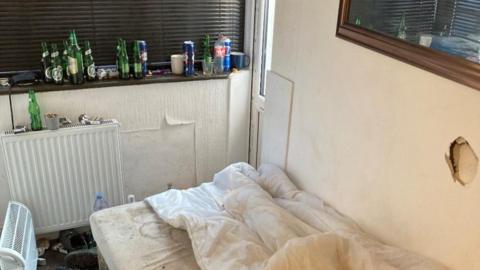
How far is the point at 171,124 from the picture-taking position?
9.05 ft

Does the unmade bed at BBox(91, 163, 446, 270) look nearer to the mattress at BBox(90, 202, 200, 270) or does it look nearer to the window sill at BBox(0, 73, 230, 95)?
the mattress at BBox(90, 202, 200, 270)

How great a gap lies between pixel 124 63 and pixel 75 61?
0.85ft

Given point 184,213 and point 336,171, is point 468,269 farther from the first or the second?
point 184,213

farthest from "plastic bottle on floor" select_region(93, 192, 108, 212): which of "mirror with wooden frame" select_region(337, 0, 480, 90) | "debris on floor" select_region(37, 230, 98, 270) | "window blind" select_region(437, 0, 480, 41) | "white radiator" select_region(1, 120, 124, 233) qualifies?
"window blind" select_region(437, 0, 480, 41)

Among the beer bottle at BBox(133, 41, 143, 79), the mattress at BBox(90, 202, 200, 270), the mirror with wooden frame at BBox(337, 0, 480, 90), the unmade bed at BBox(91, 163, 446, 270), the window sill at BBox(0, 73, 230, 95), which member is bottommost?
the mattress at BBox(90, 202, 200, 270)

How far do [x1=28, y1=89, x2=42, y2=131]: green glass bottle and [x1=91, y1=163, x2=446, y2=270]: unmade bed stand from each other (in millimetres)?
706

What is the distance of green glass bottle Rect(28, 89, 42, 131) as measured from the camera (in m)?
2.37

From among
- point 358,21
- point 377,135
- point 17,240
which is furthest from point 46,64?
point 377,135

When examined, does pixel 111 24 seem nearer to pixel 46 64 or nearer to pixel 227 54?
pixel 46 64

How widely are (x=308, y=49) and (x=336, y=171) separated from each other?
0.51 meters

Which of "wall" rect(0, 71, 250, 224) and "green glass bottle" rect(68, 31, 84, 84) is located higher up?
"green glass bottle" rect(68, 31, 84, 84)

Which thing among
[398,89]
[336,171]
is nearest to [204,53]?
[336,171]

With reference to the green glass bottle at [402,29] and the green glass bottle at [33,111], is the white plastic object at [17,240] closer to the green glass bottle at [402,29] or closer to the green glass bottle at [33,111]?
the green glass bottle at [33,111]

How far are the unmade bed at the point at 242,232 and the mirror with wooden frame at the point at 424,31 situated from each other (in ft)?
1.94
